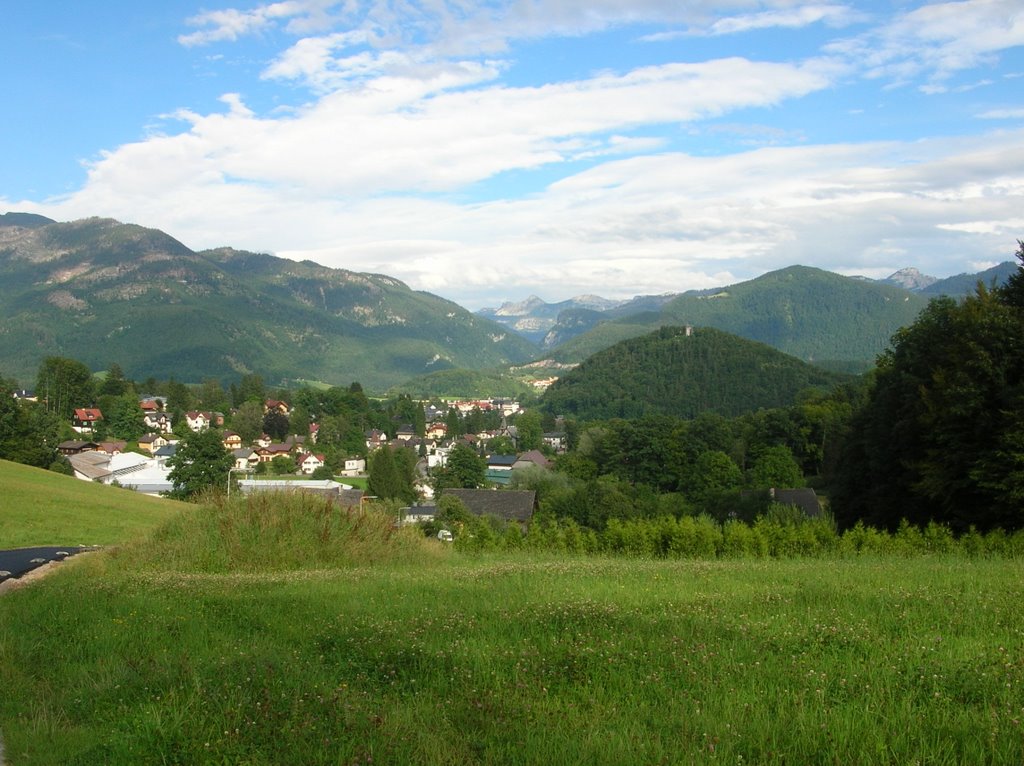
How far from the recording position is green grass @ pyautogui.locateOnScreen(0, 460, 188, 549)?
81.3 ft

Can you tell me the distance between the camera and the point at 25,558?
18.6m

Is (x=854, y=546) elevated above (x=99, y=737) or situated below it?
below

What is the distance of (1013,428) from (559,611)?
18391 mm

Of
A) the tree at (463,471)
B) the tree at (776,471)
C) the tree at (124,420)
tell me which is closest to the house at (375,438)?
the tree at (124,420)

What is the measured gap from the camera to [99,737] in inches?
217

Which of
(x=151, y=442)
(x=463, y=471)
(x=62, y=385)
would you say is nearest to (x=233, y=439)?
(x=151, y=442)

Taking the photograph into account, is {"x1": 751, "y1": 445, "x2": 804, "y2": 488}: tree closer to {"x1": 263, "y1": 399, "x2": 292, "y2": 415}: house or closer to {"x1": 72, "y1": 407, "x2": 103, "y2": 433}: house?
{"x1": 263, "y1": 399, "x2": 292, "y2": 415}: house

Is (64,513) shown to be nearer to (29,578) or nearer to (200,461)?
(29,578)

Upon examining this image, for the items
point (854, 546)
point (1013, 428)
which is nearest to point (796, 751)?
point (854, 546)

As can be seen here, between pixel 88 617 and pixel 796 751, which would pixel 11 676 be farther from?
pixel 796 751

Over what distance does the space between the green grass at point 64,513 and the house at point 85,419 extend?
81640mm

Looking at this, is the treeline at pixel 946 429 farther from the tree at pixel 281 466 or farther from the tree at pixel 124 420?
the tree at pixel 124 420

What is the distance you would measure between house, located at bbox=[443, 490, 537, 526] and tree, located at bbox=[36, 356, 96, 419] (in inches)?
3040

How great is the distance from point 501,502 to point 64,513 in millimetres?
34761
